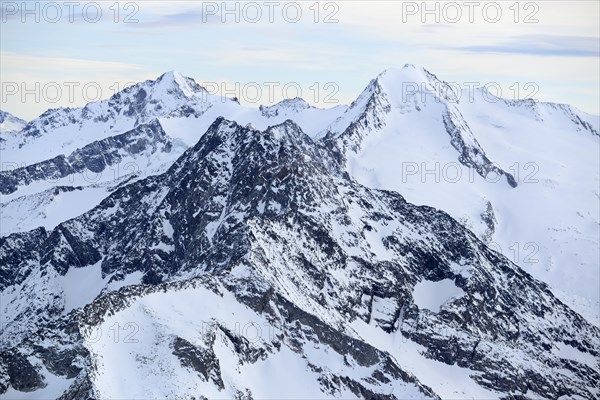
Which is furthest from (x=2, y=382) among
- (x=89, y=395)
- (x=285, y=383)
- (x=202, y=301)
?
(x=285, y=383)

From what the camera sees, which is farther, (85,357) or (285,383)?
(285,383)

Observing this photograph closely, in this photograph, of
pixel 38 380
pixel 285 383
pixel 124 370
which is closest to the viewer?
pixel 124 370

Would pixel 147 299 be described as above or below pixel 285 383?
above

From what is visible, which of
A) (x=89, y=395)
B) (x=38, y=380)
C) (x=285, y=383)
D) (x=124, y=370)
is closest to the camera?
(x=89, y=395)

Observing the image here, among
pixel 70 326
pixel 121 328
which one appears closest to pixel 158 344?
pixel 121 328

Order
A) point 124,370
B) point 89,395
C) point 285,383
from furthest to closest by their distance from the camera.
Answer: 1. point 285,383
2. point 124,370
3. point 89,395

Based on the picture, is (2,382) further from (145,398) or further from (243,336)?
(243,336)

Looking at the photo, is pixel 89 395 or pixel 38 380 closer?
pixel 89 395

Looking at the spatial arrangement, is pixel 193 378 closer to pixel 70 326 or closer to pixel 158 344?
pixel 158 344

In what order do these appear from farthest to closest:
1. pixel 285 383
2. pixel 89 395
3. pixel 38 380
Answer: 1. pixel 285 383
2. pixel 38 380
3. pixel 89 395
